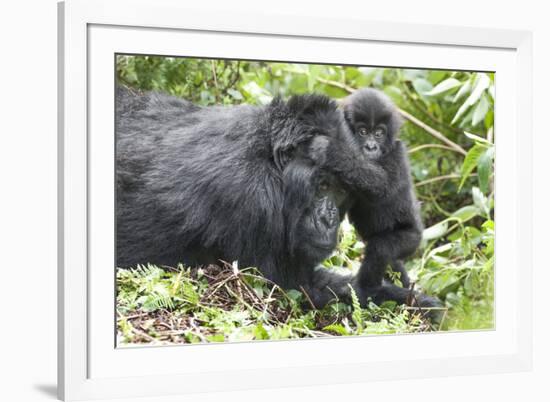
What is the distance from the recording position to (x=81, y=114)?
251cm

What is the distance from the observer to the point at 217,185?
3172 millimetres

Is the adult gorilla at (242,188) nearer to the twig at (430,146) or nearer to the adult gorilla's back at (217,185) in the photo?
the adult gorilla's back at (217,185)

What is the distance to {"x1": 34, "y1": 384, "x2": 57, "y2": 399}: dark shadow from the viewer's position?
258 cm

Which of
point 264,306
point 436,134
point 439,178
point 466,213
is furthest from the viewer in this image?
point 436,134

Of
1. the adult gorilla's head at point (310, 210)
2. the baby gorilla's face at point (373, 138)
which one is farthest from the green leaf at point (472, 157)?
the adult gorilla's head at point (310, 210)

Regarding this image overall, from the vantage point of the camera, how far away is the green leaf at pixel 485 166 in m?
3.49

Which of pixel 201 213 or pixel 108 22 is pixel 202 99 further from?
pixel 108 22

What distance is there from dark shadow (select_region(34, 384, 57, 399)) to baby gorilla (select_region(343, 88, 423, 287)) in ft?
5.00

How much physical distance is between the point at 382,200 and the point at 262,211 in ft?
1.98

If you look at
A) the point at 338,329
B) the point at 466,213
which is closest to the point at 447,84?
the point at 466,213

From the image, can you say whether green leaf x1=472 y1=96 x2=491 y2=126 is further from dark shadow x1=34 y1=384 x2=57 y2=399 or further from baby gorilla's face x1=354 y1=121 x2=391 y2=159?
dark shadow x1=34 y1=384 x2=57 y2=399

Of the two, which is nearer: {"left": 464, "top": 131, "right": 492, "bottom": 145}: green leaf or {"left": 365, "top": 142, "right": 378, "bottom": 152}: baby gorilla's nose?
{"left": 365, "top": 142, "right": 378, "bottom": 152}: baby gorilla's nose

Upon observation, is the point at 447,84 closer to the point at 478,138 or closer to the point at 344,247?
the point at 478,138

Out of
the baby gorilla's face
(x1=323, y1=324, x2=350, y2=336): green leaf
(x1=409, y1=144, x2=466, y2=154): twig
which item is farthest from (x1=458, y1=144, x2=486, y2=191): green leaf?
(x1=323, y1=324, x2=350, y2=336): green leaf
